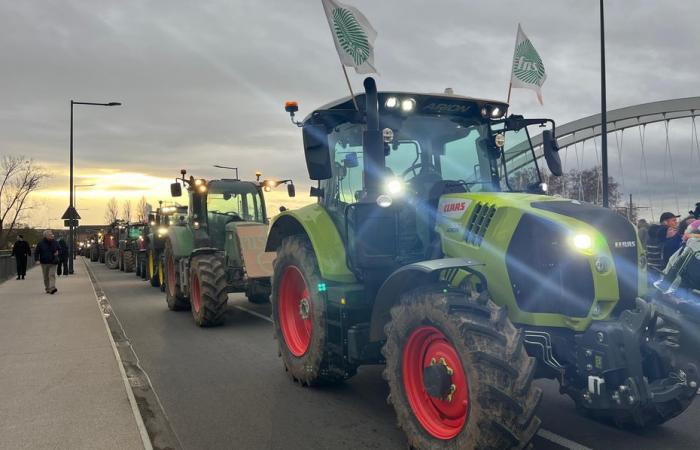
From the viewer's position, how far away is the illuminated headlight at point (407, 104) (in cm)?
484

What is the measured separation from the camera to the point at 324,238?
528 centimetres

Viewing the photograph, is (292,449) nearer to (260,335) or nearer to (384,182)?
(384,182)

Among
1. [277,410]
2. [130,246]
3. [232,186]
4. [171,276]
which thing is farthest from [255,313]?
[130,246]

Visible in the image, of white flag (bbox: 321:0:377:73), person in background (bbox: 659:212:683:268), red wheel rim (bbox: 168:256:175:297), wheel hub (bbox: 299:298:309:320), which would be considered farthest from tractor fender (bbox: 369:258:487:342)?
red wheel rim (bbox: 168:256:175:297)

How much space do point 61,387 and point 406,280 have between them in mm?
3765

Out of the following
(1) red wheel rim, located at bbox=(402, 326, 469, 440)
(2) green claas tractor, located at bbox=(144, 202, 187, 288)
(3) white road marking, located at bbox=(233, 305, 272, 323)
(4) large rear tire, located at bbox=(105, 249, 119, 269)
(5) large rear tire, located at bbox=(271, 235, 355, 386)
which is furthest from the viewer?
(4) large rear tire, located at bbox=(105, 249, 119, 269)

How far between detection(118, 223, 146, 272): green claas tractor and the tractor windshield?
65.4 feet

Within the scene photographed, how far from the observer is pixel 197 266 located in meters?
9.40

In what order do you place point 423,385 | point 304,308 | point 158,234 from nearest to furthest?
point 423,385 < point 304,308 < point 158,234

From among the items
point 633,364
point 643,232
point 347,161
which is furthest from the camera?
point 643,232

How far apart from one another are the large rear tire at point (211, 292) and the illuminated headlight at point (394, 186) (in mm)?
5170

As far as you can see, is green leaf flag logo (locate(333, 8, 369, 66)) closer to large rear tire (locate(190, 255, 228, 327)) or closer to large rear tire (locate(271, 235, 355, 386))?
large rear tire (locate(271, 235, 355, 386))

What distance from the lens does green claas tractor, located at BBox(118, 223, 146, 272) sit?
24.2 m

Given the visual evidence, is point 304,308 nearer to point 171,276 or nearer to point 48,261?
point 171,276
